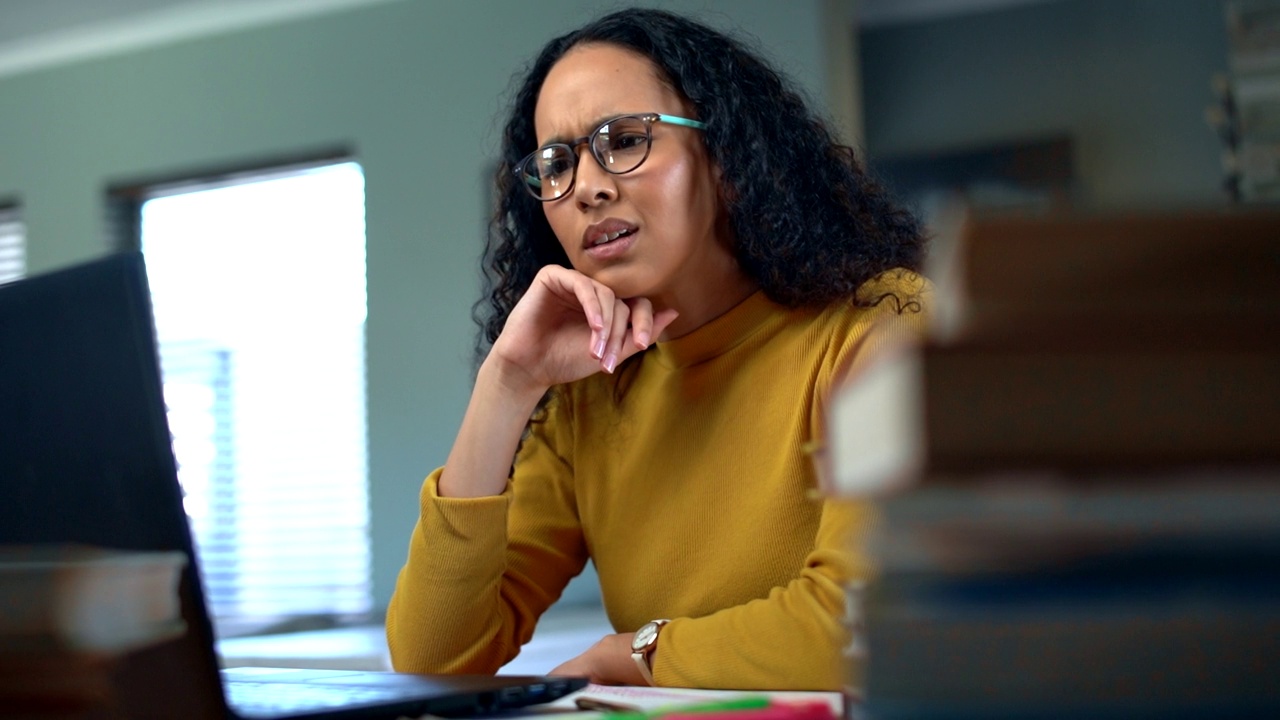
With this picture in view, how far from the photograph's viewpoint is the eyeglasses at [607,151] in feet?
4.30

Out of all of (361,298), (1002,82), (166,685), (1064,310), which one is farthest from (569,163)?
(1002,82)

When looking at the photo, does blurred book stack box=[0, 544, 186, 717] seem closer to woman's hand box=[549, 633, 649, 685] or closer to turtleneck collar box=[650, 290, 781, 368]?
woman's hand box=[549, 633, 649, 685]

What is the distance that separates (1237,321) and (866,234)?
3.47ft

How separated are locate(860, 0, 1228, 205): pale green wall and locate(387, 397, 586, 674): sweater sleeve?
3.17 meters

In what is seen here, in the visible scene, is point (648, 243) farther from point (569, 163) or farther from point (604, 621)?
point (604, 621)

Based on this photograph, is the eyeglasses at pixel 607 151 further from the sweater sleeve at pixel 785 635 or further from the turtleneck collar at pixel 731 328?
the sweater sleeve at pixel 785 635

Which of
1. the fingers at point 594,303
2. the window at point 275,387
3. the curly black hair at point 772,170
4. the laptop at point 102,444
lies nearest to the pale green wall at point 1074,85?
the window at point 275,387

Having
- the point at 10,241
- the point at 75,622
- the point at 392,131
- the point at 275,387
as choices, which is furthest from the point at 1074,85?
the point at 75,622

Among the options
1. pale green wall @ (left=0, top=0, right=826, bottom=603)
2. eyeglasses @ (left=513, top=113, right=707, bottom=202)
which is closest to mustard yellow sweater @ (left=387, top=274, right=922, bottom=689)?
eyeglasses @ (left=513, top=113, right=707, bottom=202)

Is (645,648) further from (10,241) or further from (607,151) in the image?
(10,241)

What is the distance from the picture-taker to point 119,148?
453 centimetres

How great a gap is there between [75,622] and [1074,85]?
4312 mm

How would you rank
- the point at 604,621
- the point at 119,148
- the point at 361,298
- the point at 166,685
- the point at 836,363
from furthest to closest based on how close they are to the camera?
1. the point at 119,148
2. the point at 361,298
3. the point at 604,621
4. the point at 836,363
5. the point at 166,685

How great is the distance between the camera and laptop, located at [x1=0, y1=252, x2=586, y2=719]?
532mm
